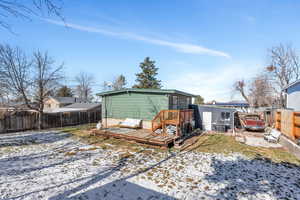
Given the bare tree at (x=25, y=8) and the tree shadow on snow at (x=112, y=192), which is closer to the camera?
the bare tree at (x=25, y=8)

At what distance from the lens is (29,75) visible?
1214cm

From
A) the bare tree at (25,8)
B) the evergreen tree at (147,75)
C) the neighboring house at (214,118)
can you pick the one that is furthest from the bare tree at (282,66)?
the bare tree at (25,8)

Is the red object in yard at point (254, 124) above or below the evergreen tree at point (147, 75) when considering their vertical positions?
below

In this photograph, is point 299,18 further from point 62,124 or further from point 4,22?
point 62,124

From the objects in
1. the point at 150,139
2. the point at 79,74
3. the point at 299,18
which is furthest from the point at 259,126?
the point at 79,74

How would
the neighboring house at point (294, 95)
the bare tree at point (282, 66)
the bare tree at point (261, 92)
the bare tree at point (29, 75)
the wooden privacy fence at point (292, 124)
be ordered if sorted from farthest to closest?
the bare tree at point (261, 92)
the bare tree at point (282, 66)
the bare tree at point (29, 75)
the neighboring house at point (294, 95)
the wooden privacy fence at point (292, 124)

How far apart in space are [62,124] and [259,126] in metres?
16.9

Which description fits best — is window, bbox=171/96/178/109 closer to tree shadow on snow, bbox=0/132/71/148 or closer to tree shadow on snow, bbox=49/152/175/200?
tree shadow on snow, bbox=49/152/175/200

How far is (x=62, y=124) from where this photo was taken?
13.4 metres

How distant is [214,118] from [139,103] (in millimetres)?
6479

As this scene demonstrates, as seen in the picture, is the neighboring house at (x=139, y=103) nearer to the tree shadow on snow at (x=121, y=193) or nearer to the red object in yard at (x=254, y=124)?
the red object in yard at (x=254, y=124)

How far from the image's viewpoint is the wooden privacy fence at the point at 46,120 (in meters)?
10.3

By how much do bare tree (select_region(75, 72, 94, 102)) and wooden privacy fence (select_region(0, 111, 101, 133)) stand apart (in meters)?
24.0

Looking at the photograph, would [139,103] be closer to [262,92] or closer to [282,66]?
Answer: [282,66]
